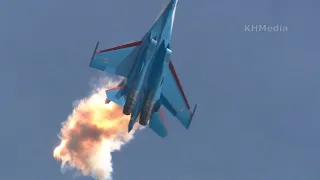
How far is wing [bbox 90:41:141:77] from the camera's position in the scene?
8072 cm

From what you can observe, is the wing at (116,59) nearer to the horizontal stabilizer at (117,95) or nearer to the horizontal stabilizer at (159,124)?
the horizontal stabilizer at (117,95)

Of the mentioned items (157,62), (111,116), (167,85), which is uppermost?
(157,62)

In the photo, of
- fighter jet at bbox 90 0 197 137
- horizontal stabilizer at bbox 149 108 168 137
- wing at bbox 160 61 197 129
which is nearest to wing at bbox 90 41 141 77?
fighter jet at bbox 90 0 197 137

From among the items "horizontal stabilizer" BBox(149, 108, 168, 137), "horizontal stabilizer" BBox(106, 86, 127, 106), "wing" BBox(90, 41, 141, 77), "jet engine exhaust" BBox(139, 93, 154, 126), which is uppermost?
"wing" BBox(90, 41, 141, 77)

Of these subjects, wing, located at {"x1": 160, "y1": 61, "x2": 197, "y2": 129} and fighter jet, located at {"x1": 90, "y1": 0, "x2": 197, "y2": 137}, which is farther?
wing, located at {"x1": 160, "y1": 61, "x2": 197, "y2": 129}

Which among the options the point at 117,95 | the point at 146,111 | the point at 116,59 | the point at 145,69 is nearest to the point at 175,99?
the point at 146,111

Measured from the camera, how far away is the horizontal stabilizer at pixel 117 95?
79062mm

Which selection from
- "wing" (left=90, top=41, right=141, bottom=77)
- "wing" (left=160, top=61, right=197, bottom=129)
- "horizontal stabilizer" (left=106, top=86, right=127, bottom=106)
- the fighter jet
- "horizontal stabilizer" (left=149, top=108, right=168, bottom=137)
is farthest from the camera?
"wing" (left=160, top=61, right=197, bottom=129)

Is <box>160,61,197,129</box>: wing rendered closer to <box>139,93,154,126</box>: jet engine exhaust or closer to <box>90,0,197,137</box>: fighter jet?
<box>90,0,197,137</box>: fighter jet

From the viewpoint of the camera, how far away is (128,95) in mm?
78000

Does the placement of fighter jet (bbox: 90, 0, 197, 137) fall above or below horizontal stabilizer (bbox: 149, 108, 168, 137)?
above

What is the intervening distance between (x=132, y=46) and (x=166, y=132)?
41.2 feet

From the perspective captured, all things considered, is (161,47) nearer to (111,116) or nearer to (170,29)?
(170,29)

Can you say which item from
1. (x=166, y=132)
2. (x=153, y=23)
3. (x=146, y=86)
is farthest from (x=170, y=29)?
(x=166, y=132)
